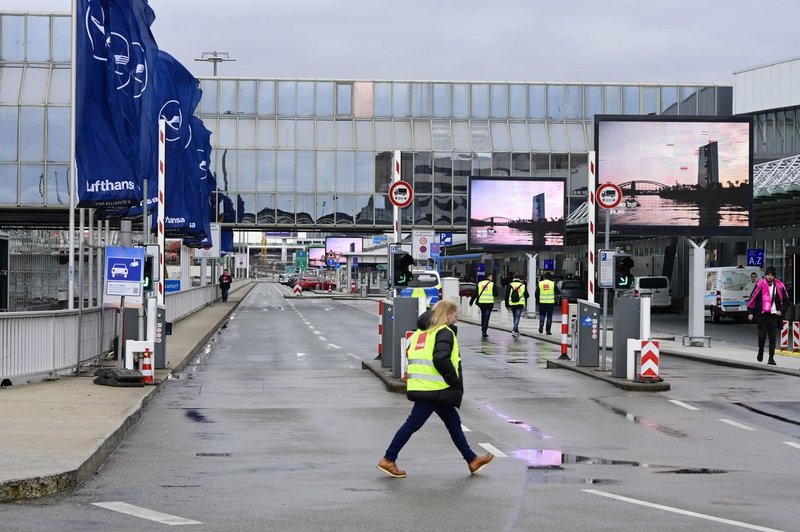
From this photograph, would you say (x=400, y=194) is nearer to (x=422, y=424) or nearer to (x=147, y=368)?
(x=147, y=368)

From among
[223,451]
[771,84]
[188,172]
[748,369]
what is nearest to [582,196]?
[771,84]

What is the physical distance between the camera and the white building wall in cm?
7144

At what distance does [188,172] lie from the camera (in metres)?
37.1

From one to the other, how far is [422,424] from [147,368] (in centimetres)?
945

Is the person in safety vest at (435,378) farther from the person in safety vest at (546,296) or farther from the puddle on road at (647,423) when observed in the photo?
the person in safety vest at (546,296)

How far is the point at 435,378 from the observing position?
11414mm

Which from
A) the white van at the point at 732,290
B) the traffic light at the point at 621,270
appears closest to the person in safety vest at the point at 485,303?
the traffic light at the point at 621,270

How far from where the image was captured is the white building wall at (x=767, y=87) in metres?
71.4

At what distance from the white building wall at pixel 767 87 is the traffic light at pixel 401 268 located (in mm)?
54417

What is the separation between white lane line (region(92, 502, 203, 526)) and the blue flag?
1215 cm

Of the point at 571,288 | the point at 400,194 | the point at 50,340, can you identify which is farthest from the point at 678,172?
the point at 571,288

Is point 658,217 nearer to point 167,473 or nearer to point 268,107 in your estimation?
point 167,473

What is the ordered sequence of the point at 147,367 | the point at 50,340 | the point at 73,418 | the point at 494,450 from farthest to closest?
the point at 147,367 < the point at 50,340 < the point at 73,418 < the point at 494,450

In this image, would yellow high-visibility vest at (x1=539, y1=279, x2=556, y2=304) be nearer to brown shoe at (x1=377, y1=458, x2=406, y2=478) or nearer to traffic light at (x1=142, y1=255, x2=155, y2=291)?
traffic light at (x1=142, y1=255, x2=155, y2=291)
